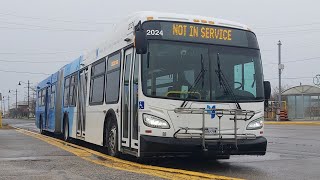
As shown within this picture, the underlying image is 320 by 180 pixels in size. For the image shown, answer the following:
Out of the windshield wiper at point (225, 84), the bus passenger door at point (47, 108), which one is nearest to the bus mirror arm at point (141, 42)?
the windshield wiper at point (225, 84)

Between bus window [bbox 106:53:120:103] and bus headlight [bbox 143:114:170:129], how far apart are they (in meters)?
1.97

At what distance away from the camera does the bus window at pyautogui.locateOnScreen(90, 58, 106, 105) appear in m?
12.2

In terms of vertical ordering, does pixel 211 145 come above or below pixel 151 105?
below

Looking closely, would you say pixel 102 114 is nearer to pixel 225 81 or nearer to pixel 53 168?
pixel 53 168

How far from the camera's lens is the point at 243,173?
28.6 ft

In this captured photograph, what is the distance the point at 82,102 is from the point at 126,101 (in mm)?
4870

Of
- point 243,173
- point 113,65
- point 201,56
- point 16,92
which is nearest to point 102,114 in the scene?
point 113,65

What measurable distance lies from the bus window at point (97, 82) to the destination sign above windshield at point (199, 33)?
3.32 meters

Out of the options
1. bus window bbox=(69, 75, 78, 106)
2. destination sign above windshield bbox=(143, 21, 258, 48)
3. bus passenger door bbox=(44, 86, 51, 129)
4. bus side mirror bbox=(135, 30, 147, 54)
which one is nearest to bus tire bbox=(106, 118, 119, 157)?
bus side mirror bbox=(135, 30, 147, 54)

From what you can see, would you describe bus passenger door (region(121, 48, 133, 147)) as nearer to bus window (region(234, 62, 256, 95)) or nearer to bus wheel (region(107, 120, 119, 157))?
bus wheel (region(107, 120, 119, 157))

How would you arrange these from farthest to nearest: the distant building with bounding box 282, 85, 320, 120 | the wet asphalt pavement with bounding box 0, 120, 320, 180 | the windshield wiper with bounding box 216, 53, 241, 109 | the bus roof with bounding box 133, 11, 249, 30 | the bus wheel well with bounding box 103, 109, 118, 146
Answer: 1. the distant building with bounding box 282, 85, 320, 120
2. the bus wheel well with bounding box 103, 109, 118, 146
3. the bus roof with bounding box 133, 11, 249, 30
4. the windshield wiper with bounding box 216, 53, 241, 109
5. the wet asphalt pavement with bounding box 0, 120, 320, 180

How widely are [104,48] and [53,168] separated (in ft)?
14.6

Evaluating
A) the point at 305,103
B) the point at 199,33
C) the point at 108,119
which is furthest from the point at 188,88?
the point at 305,103

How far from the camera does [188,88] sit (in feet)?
29.7
